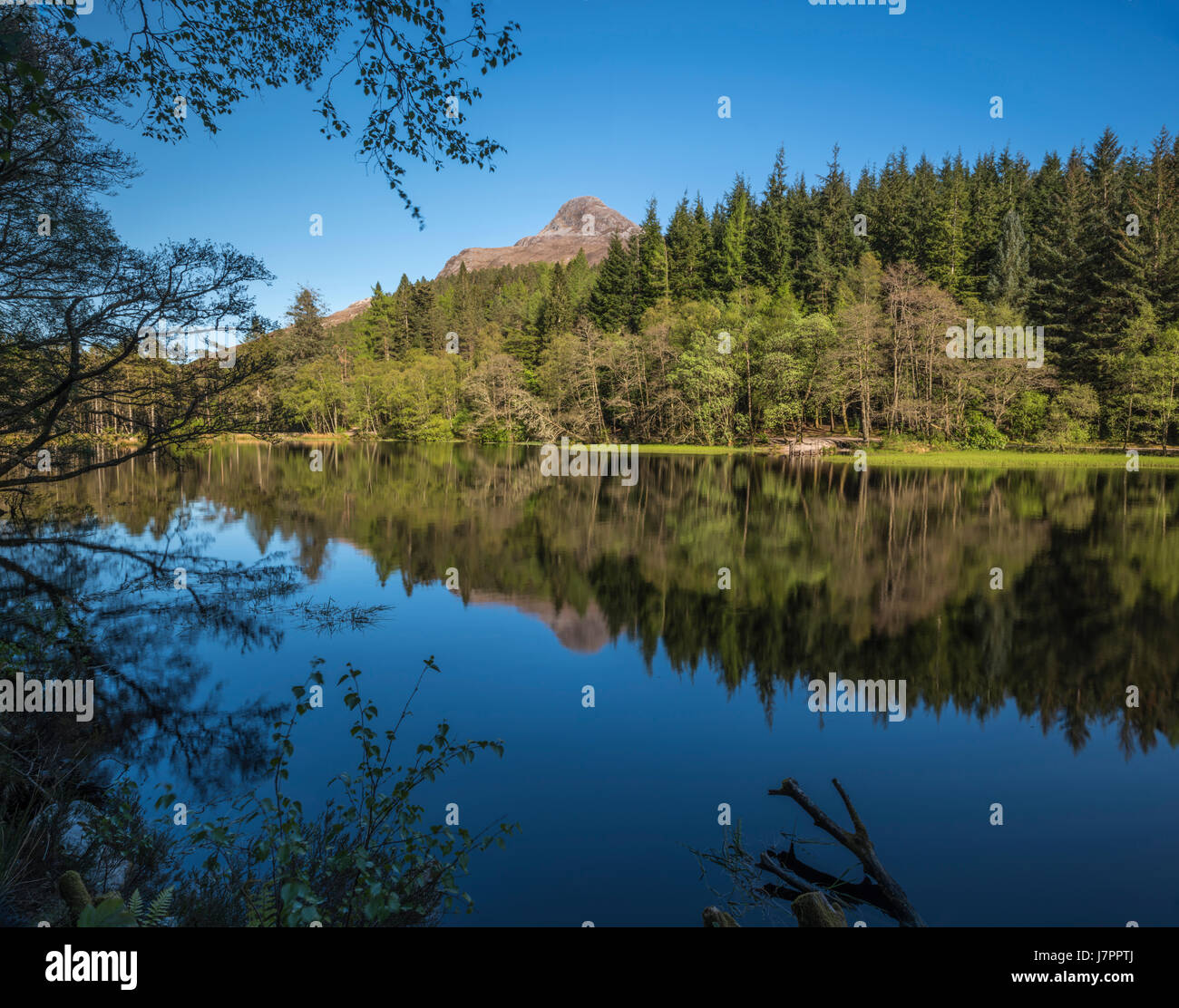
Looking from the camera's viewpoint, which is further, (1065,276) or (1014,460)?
(1065,276)

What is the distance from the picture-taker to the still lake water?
5.66 m

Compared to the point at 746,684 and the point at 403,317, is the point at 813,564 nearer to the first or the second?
the point at 746,684

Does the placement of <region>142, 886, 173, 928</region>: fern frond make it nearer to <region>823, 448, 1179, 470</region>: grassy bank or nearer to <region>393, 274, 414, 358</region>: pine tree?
<region>823, 448, 1179, 470</region>: grassy bank

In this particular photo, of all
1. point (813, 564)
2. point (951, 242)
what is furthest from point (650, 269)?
point (813, 564)

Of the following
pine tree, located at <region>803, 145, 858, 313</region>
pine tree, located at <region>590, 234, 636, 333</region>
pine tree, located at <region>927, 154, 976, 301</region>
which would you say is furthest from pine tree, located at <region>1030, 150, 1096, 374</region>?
pine tree, located at <region>590, 234, 636, 333</region>

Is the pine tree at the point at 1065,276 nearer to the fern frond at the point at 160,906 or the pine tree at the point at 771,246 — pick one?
the pine tree at the point at 771,246

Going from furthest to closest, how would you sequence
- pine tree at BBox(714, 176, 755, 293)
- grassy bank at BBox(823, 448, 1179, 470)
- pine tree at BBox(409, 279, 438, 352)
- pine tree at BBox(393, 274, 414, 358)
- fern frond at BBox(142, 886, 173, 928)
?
pine tree at BBox(393, 274, 414, 358), pine tree at BBox(409, 279, 438, 352), pine tree at BBox(714, 176, 755, 293), grassy bank at BBox(823, 448, 1179, 470), fern frond at BBox(142, 886, 173, 928)

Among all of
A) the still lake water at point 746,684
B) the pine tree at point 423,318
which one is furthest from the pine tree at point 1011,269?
the pine tree at point 423,318

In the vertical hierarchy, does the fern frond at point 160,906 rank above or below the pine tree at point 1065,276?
below

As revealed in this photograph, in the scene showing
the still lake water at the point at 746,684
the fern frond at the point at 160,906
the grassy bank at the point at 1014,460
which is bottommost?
the still lake water at the point at 746,684

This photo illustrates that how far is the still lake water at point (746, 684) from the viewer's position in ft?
18.6

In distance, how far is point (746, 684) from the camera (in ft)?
31.6

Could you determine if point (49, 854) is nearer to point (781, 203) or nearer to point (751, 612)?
point (751, 612)
